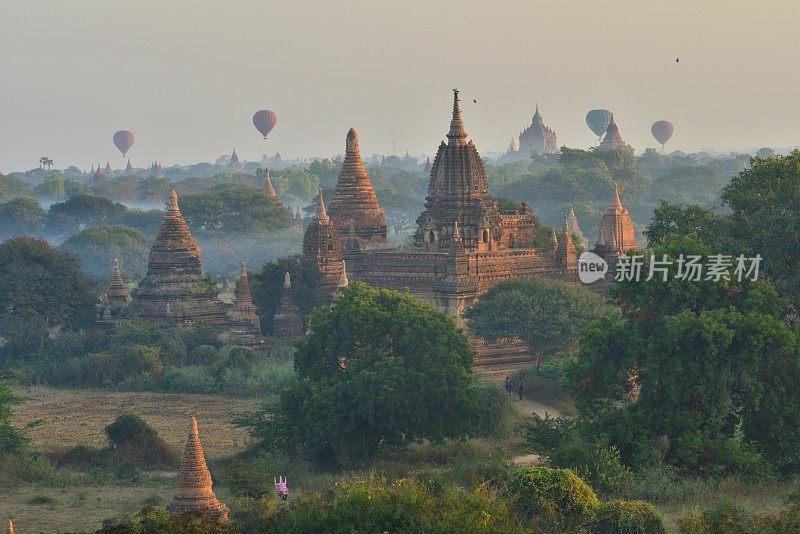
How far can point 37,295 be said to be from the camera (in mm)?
66688

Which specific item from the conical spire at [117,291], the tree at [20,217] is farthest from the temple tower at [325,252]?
the tree at [20,217]

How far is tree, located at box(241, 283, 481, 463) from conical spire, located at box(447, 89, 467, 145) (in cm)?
2029

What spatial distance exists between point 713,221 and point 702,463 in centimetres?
1035

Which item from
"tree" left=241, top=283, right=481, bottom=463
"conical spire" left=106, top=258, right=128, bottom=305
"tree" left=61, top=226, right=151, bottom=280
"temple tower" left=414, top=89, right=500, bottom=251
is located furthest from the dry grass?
"tree" left=61, top=226, right=151, bottom=280

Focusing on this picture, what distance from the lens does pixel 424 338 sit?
4397 cm

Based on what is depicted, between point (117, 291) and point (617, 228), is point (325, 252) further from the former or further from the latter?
point (617, 228)

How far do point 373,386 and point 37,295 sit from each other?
27.6m

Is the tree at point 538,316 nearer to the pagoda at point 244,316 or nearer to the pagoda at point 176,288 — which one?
Answer: the pagoda at point 244,316

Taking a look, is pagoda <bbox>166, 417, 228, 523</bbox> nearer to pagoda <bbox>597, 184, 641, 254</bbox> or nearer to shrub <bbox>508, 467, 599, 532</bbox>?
shrub <bbox>508, 467, 599, 532</bbox>

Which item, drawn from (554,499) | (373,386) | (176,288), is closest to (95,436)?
(373,386)

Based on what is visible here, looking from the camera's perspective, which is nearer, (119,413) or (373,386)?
(373,386)

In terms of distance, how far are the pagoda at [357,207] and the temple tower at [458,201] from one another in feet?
16.4

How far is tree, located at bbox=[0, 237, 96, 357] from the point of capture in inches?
2584

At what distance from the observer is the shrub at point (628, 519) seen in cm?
3097
